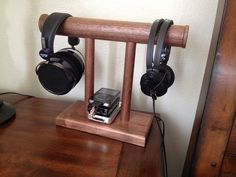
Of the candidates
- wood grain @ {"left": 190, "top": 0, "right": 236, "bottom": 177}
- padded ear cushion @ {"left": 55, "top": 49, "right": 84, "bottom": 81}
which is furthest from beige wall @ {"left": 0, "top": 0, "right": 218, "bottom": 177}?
wood grain @ {"left": 190, "top": 0, "right": 236, "bottom": 177}

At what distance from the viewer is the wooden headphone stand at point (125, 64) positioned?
58cm

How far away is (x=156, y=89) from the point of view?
23.1 inches

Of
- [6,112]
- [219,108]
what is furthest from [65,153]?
[219,108]

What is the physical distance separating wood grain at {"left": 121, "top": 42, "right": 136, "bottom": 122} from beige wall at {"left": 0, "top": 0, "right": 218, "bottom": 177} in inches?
8.6

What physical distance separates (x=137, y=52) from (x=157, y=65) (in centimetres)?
32

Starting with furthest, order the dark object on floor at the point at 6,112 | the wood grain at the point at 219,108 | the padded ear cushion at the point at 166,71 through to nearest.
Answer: the dark object on floor at the point at 6,112, the padded ear cushion at the point at 166,71, the wood grain at the point at 219,108

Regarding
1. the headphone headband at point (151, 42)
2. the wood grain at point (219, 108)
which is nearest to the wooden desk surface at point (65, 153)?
the wood grain at point (219, 108)

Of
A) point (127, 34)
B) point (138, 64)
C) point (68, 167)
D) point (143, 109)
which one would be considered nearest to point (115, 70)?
point (138, 64)

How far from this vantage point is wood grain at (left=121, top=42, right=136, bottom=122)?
2.04ft

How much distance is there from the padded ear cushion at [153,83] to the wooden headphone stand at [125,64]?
3.0 inches

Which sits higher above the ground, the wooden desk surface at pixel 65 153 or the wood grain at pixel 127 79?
the wood grain at pixel 127 79

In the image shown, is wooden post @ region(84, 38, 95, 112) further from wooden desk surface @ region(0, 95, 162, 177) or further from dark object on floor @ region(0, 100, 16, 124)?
dark object on floor @ region(0, 100, 16, 124)

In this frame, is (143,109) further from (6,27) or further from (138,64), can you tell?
(6,27)

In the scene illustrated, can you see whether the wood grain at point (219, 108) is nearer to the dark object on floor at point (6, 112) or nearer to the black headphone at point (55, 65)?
the black headphone at point (55, 65)
